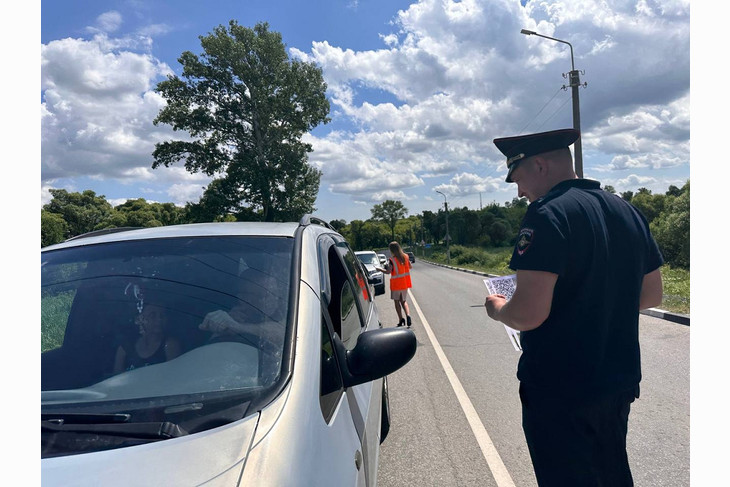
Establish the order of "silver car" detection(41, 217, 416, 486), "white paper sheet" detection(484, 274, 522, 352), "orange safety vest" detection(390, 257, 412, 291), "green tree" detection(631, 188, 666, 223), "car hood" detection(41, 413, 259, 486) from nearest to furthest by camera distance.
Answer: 1. "car hood" detection(41, 413, 259, 486)
2. "silver car" detection(41, 217, 416, 486)
3. "white paper sheet" detection(484, 274, 522, 352)
4. "orange safety vest" detection(390, 257, 412, 291)
5. "green tree" detection(631, 188, 666, 223)

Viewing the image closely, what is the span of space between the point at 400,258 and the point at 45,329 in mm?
7887

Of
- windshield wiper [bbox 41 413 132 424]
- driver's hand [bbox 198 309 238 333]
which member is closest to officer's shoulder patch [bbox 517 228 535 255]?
driver's hand [bbox 198 309 238 333]

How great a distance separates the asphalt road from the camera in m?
3.33

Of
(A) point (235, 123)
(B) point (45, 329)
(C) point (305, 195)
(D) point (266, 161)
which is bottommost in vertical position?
(B) point (45, 329)

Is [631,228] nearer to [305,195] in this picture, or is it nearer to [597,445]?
[597,445]

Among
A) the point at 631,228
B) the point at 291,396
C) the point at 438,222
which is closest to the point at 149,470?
the point at 291,396

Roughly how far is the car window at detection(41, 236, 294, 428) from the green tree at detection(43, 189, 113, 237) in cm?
3657

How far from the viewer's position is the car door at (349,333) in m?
1.95

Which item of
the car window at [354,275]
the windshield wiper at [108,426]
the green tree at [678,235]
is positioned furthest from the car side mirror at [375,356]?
the green tree at [678,235]

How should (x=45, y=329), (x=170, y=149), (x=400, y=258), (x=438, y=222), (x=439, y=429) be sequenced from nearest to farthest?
(x=45, y=329) → (x=439, y=429) → (x=400, y=258) → (x=170, y=149) → (x=438, y=222)

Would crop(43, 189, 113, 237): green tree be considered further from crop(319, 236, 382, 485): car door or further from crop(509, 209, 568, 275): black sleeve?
crop(509, 209, 568, 275): black sleeve

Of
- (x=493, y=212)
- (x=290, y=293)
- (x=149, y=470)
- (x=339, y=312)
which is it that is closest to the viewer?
(x=149, y=470)

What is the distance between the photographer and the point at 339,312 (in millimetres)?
2480

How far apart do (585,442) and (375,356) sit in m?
0.96
